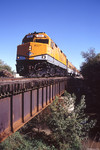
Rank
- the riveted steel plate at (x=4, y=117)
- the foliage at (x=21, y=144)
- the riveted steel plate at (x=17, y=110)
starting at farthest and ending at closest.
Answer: the foliage at (x=21, y=144) < the riveted steel plate at (x=17, y=110) < the riveted steel plate at (x=4, y=117)

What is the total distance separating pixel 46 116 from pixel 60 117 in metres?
3.29

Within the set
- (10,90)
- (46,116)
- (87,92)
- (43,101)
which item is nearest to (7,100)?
(10,90)

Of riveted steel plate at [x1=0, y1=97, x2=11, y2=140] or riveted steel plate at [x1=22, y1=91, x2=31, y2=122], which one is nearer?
riveted steel plate at [x1=0, y1=97, x2=11, y2=140]

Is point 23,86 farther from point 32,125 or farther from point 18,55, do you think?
point 32,125

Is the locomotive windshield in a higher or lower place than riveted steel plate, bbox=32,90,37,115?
higher

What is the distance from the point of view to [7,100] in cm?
466

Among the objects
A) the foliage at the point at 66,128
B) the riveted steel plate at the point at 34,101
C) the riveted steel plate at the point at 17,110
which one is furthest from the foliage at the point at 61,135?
the riveted steel plate at the point at 17,110

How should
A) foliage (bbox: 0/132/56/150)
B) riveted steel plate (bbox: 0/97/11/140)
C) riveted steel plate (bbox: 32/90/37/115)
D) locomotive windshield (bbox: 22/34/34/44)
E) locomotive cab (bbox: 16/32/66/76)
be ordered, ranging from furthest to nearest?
foliage (bbox: 0/132/56/150) → locomotive windshield (bbox: 22/34/34/44) → locomotive cab (bbox: 16/32/66/76) → riveted steel plate (bbox: 32/90/37/115) → riveted steel plate (bbox: 0/97/11/140)

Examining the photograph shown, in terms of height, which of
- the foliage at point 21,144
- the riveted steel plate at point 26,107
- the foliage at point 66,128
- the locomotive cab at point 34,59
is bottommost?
the foliage at point 21,144

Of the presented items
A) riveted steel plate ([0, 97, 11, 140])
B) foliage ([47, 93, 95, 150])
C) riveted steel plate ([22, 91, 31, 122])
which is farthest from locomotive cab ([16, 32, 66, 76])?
riveted steel plate ([0, 97, 11, 140])

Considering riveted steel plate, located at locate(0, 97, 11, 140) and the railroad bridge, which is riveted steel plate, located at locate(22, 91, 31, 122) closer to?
the railroad bridge

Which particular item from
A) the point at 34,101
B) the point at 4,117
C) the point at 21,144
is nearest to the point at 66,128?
the point at 21,144

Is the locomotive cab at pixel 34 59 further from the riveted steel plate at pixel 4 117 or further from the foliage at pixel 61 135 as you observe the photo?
the riveted steel plate at pixel 4 117

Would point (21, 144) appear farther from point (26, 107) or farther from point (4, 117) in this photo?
point (4, 117)
